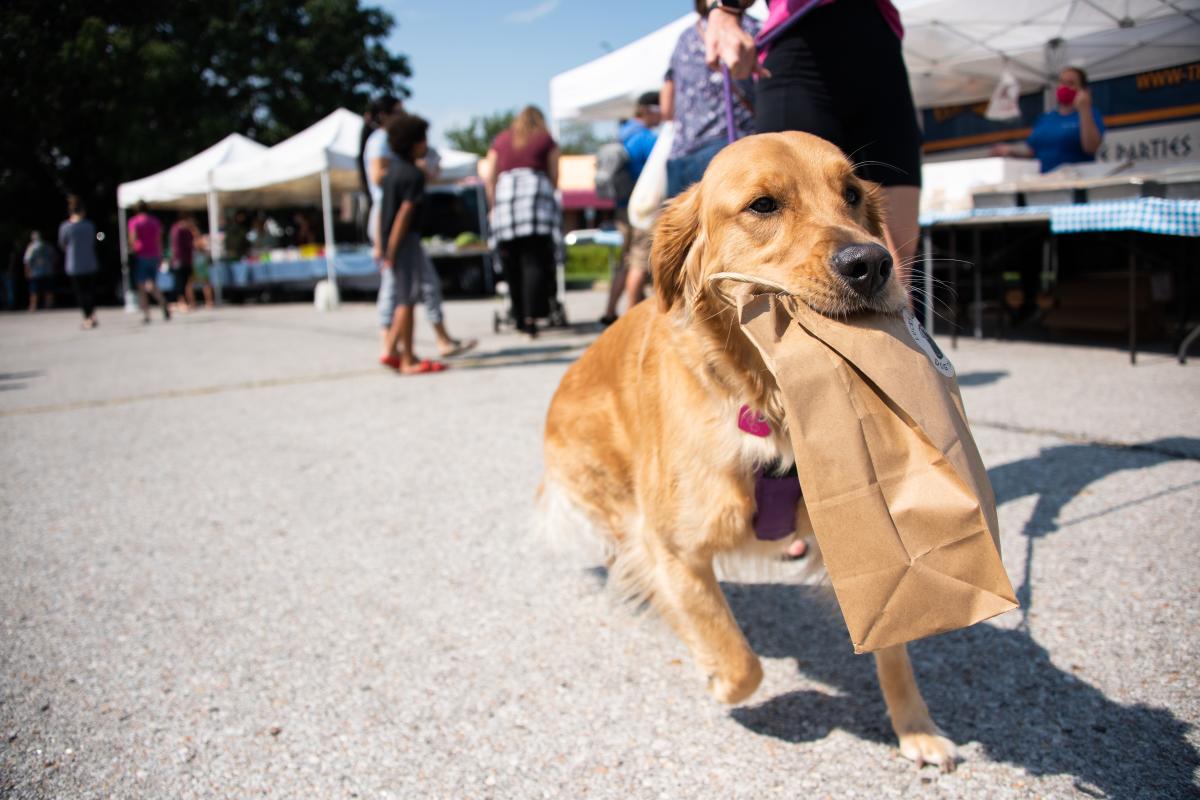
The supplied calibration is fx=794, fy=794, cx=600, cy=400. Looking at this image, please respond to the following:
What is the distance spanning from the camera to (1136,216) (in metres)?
4.93

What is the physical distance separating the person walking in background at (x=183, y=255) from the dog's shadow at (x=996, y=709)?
17036 mm

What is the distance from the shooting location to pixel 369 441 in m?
4.56

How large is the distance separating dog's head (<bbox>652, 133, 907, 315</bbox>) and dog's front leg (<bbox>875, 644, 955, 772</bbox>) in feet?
2.61

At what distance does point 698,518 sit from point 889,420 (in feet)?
2.01

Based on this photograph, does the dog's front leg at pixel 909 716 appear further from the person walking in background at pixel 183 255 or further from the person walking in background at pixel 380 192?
the person walking in background at pixel 183 255

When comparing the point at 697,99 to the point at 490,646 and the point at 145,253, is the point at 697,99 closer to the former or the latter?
the point at 490,646

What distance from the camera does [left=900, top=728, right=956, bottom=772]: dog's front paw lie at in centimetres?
162

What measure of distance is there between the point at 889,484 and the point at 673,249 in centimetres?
91

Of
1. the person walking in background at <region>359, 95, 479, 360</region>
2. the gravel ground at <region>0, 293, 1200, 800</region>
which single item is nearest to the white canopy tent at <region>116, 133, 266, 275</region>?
the person walking in background at <region>359, 95, 479, 360</region>

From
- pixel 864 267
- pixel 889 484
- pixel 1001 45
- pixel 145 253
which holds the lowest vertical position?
pixel 889 484

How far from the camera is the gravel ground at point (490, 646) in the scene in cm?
166

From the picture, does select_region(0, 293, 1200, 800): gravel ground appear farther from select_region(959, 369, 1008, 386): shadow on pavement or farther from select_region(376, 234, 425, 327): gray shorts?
select_region(376, 234, 425, 327): gray shorts

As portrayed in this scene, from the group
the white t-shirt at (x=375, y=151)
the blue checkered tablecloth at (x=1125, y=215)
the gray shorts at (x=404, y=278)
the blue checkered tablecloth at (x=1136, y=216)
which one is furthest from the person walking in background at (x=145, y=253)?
the blue checkered tablecloth at (x=1136, y=216)

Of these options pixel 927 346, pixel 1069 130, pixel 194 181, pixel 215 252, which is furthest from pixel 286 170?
pixel 927 346
